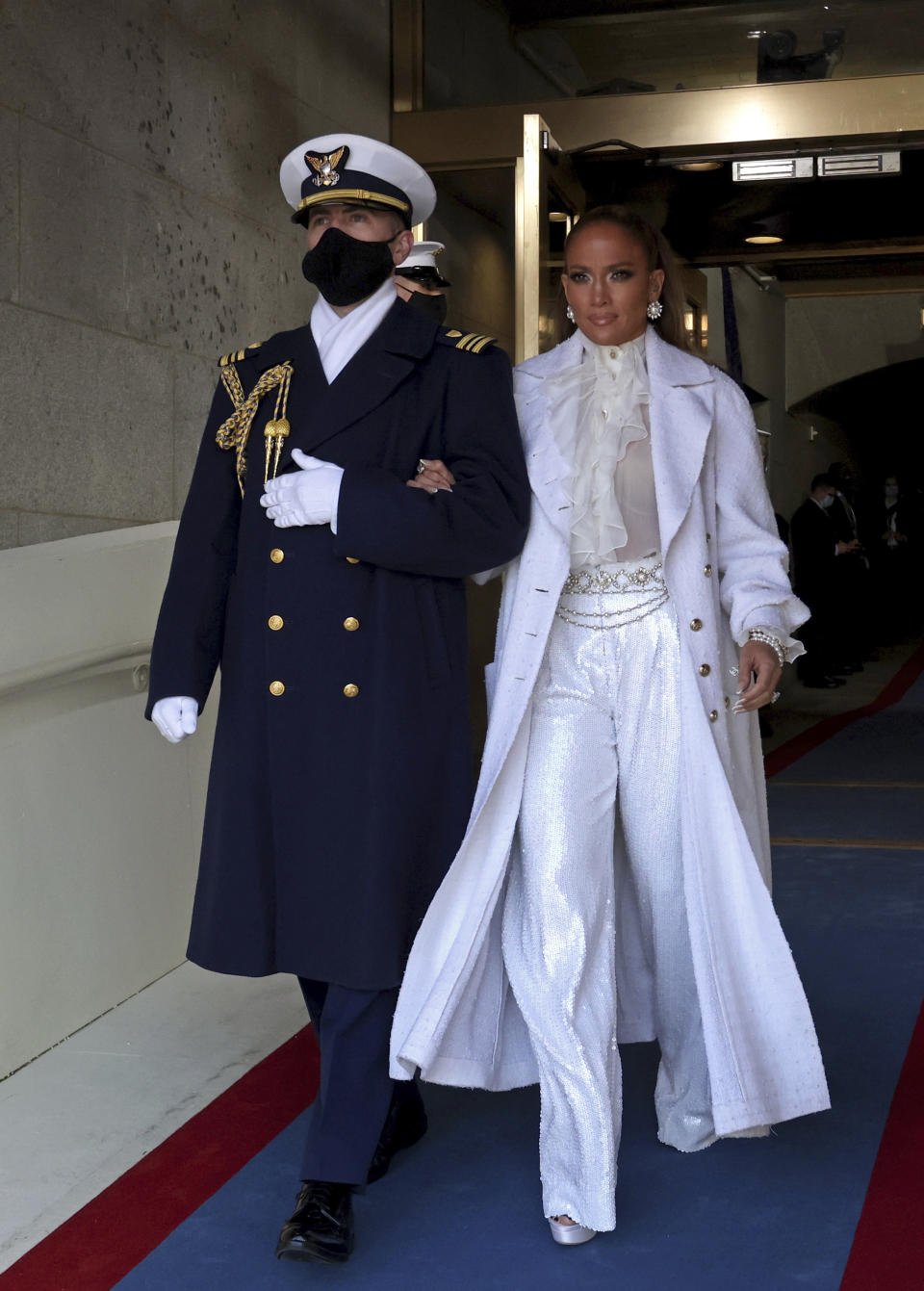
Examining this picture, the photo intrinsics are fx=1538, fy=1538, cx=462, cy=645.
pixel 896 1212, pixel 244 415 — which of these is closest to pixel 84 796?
pixel 244 415

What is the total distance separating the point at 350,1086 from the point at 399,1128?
0.43m

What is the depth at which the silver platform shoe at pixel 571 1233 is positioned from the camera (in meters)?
2.36

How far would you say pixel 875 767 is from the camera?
758 cm

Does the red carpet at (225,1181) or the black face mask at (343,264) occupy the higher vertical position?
the black face mask at (343,264)

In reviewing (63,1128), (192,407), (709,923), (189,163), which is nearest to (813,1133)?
(709,923)

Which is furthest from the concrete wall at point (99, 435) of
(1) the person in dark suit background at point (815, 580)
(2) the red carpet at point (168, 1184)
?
(1) the person in dark suit background at point (815, 580)

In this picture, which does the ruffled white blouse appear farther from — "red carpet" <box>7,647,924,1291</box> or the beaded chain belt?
"red carpet" <box>7,647,924,1291</box>

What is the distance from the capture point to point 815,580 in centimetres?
1255

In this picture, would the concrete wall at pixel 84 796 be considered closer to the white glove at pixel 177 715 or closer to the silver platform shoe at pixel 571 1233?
the white glove at pixel 177 715

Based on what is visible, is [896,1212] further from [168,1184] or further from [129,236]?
[129,236]

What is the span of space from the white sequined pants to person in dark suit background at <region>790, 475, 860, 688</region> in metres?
9.84

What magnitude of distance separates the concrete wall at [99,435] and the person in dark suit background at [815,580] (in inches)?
330

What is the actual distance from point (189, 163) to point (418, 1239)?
10.5 feet

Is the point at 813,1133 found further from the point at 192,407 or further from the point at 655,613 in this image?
the point at 192,407
